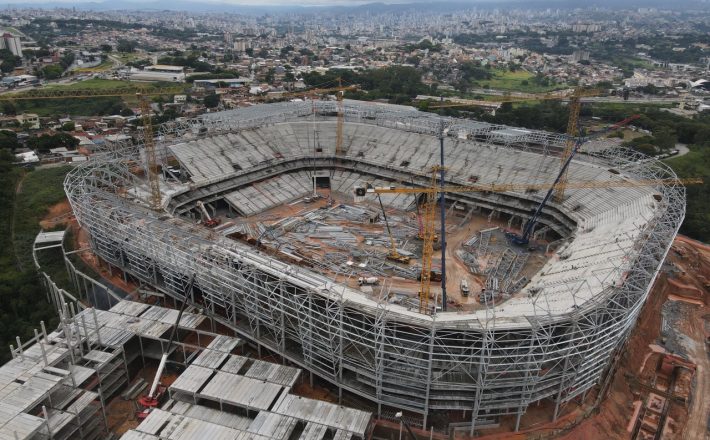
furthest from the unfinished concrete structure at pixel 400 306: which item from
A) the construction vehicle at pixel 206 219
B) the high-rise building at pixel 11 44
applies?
the high-rise building at pixel 11 44

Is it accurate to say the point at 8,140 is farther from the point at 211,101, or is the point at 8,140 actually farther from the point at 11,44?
the point at 11,44

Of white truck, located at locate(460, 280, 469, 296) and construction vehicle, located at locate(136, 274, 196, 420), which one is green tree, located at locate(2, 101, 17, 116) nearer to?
construction vehicle, located at locate(136, 274, 196, 420)

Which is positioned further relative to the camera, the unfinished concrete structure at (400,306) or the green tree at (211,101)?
the green tree at (211,101)

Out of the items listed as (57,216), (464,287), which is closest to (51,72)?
(57,216)

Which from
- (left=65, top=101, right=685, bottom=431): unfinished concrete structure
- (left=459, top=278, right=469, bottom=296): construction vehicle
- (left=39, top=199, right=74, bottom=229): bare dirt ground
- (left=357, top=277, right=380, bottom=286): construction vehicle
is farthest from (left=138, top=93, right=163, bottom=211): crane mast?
(left=459, top=278, right=469, bottom=296): construction vehicle

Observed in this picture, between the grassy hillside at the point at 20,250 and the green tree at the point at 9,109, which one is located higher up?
the green tree at the point at 9,109

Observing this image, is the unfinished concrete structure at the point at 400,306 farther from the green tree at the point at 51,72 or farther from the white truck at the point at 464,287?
the green tree at the point at 51,72

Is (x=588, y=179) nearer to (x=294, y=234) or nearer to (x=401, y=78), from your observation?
(x=294, y=234)
